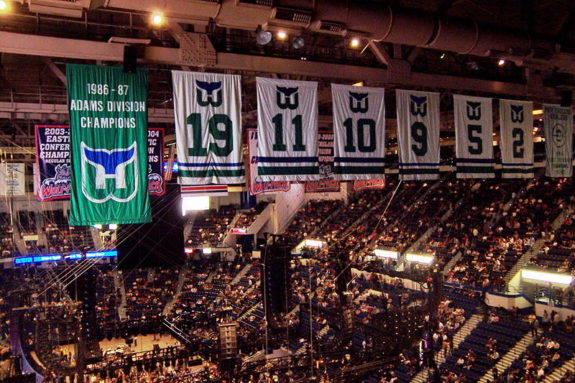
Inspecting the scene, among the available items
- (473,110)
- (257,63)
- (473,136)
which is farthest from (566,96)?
(257,63)

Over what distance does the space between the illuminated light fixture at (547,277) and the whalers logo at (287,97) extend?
569 inches

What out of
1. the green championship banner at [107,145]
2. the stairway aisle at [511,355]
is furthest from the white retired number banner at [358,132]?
the stairway aisle at [511,355]

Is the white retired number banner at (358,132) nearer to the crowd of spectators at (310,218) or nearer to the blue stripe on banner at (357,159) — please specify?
the blue stripe on banner at (357,159)

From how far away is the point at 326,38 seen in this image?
10062mm

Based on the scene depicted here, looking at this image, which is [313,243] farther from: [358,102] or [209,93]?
[209,93]

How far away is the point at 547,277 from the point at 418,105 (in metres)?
12.9

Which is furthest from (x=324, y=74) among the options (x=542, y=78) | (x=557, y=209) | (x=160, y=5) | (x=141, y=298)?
(x=141, y=298)

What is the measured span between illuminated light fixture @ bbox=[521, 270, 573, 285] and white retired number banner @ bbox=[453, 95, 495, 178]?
10.6m

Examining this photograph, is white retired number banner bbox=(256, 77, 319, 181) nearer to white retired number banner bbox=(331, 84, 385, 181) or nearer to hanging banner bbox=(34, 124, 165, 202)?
white retired number banner bbox=(331, 84, 385, 181)

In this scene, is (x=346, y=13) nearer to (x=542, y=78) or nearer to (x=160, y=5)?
(x=160, y=5)

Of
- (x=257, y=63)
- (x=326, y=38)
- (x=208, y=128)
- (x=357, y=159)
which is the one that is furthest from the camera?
(x=326, y=38)

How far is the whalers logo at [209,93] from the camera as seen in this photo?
7.34m

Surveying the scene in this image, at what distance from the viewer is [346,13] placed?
22.0 ft

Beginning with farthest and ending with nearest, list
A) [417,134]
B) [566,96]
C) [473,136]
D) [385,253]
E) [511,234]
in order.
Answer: [385,253] → [511,234] → [566,96] → [473,136] → [417,134]
